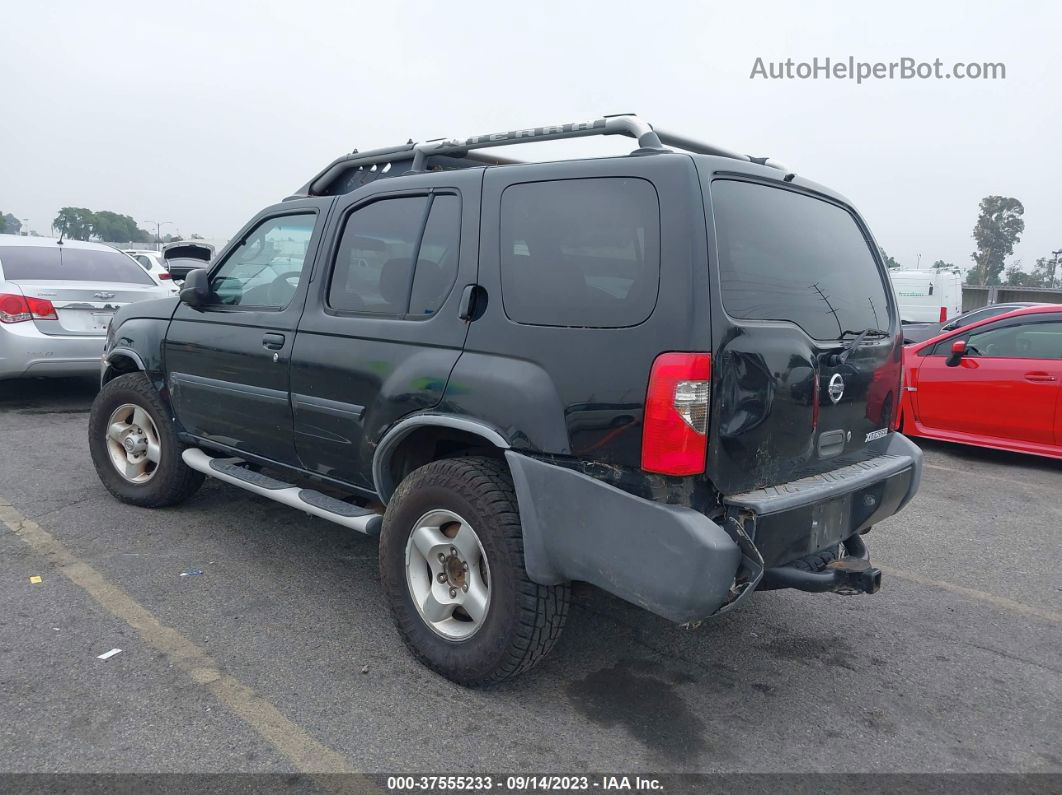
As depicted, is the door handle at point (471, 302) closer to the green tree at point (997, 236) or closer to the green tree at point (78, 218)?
the green tree at point (997, 236)

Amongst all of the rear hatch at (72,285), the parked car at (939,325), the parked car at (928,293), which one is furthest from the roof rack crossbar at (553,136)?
the parked car at (928,293)

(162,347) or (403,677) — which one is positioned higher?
(162,347)

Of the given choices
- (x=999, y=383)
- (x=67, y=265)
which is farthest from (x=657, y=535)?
(x=67, y=265)

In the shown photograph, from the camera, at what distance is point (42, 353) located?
7281mm

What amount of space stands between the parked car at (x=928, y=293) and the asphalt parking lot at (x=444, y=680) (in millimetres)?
16992

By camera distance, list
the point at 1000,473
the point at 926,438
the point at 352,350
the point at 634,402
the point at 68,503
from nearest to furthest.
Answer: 1. the point at 634,402
2. the point at 352,350
3. the point at 68,503
4. the point at 1000,473
5. the point at 926,438

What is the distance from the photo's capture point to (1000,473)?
267 inches

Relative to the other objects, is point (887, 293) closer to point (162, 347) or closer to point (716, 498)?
point (716, 498)

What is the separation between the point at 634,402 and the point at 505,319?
2.06ft

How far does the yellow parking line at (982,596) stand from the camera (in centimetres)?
393

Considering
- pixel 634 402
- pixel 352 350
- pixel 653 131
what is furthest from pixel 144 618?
pixel 653 131

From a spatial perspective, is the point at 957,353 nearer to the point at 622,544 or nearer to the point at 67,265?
the point at 622,544

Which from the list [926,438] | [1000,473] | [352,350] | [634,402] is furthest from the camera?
[926,438]

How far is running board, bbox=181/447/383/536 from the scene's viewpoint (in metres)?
3.53
